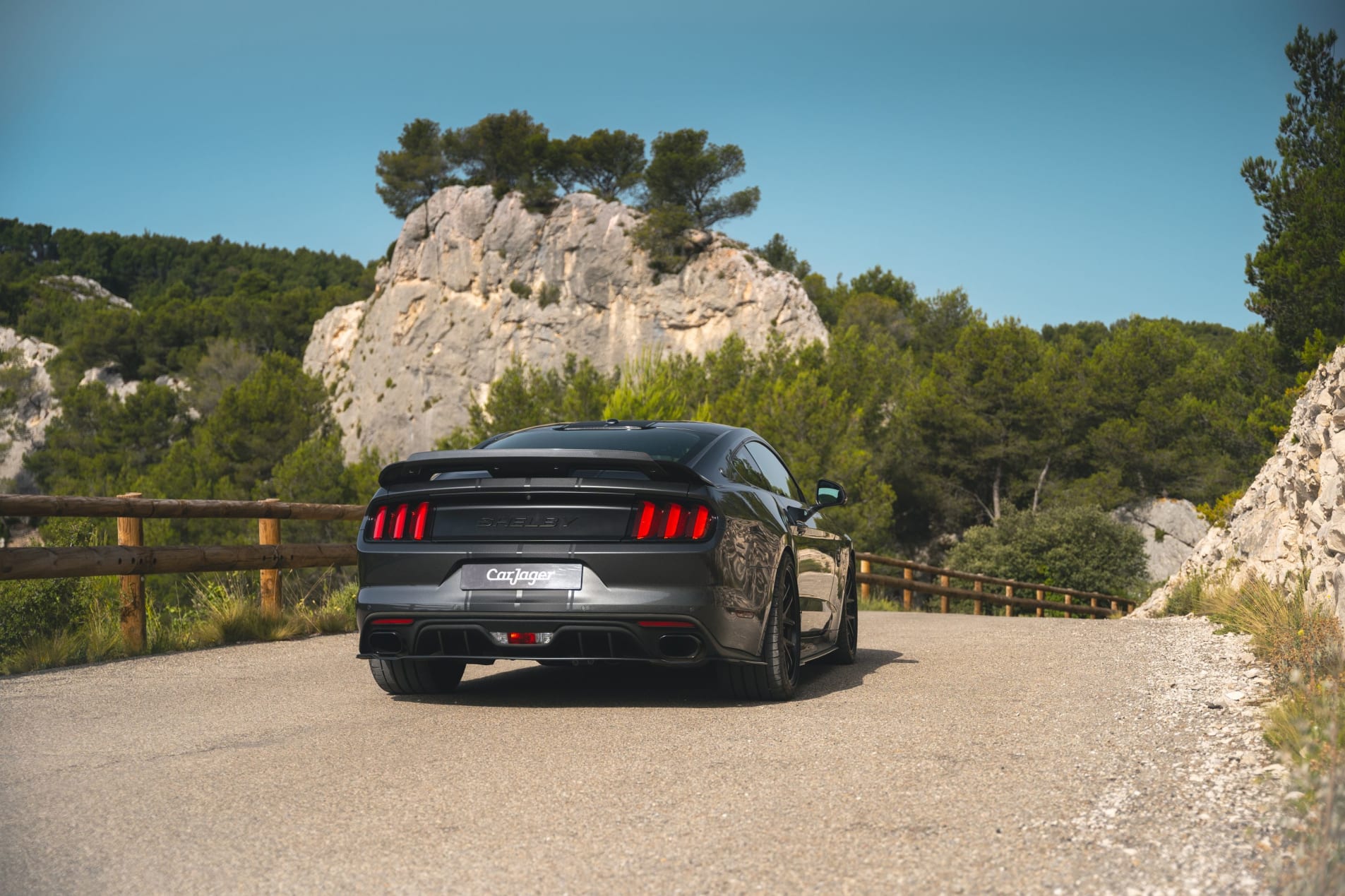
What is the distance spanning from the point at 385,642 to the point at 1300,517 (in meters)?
9.72

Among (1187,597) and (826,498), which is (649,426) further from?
(1187,597)

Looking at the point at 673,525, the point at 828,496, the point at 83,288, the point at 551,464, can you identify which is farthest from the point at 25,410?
the point at 673,525

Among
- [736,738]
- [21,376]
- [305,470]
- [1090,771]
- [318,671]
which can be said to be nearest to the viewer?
[1090,771]

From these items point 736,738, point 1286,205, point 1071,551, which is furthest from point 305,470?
point 736,738

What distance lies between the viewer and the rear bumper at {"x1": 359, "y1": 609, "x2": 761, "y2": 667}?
5.57m

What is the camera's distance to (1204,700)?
5.87 m

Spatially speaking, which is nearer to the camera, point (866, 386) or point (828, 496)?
point (828, 496)

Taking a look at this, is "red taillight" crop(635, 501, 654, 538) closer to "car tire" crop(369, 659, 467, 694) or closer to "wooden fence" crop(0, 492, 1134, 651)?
"car tire" crop(369, 659, 467, 694)

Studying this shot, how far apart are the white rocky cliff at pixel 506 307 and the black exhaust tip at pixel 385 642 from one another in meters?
71.0

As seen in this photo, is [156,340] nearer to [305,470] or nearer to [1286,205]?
[305,470]

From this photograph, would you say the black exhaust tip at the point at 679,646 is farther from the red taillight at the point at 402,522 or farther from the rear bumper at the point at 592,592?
the red taillight at the point at 402,522

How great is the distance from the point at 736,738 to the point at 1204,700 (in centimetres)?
248

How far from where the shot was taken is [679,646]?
563 centimetres

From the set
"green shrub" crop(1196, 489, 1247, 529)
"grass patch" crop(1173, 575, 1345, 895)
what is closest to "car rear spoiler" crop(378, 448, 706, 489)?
"grass patch" crop(1173, 575, 1345, 895)
